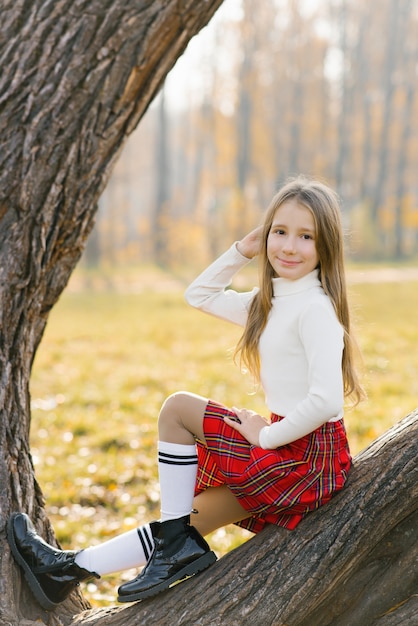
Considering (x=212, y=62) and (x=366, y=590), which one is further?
(x=212, y=62)

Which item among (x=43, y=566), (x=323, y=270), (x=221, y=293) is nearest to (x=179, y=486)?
(x=43, y=566)

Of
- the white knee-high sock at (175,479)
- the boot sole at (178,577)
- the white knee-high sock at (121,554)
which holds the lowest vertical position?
the boot sole at (178,577)

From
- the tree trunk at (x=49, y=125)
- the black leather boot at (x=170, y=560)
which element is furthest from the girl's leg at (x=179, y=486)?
the tree trunk at (x=49, y=125)

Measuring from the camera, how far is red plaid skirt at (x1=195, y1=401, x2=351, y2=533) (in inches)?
87.6

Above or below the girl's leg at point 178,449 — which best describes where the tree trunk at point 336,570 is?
below

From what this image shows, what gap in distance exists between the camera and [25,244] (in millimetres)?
2674

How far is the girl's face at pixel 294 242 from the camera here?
93.4 inches

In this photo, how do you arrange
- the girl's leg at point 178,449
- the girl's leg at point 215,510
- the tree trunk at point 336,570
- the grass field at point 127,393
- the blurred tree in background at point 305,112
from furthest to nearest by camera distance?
the blurred tree in background at point 305,112
the grass field at point 127,393
the girl's leg at point 215,510
the girl's leg at point 178,449
the tree trunk at point 336,570

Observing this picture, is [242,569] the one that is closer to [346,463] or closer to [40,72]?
[346,463]

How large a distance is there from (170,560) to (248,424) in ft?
1.57

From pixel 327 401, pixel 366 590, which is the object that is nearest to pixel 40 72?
pixel 327 401

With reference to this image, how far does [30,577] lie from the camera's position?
2.38 meters

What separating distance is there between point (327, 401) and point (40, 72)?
1.57m

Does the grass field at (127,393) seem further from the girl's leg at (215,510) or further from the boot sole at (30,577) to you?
the boot sole at (30,577)
